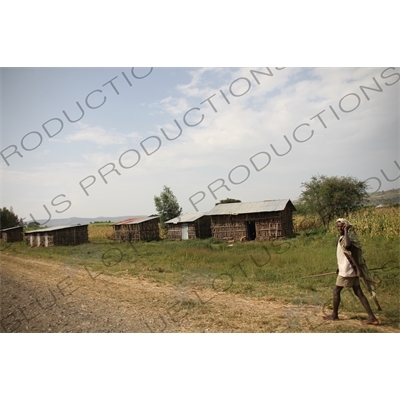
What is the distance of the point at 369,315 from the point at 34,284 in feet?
18.5

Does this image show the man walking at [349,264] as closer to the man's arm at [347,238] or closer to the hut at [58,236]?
the man's arm at [347,238]

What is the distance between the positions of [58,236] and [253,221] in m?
8.81

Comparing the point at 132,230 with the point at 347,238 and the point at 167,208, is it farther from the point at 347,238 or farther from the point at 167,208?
the point at 347,238

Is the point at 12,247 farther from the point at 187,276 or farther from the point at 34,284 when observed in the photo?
the point at 187,276

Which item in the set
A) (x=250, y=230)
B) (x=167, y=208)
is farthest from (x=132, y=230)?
(x=250, y=230)

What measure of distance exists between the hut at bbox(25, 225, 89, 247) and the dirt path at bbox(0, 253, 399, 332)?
6.73 metres

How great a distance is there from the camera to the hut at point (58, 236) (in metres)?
12.0

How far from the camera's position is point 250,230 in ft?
49.1

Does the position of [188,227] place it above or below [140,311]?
above

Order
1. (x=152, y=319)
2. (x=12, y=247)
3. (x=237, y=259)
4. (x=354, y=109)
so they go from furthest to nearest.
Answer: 1. (x=12, y=247)
2. (x=237, y=259)
3. (x=354, y=109)
4. (x=152, y=319)

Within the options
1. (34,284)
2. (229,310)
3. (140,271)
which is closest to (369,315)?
(229,310)

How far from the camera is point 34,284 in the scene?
584cm

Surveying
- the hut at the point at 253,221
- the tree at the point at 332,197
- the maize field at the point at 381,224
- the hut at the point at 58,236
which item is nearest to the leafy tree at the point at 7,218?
the hut at the point at 58,236

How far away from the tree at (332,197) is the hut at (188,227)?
19.0ft
